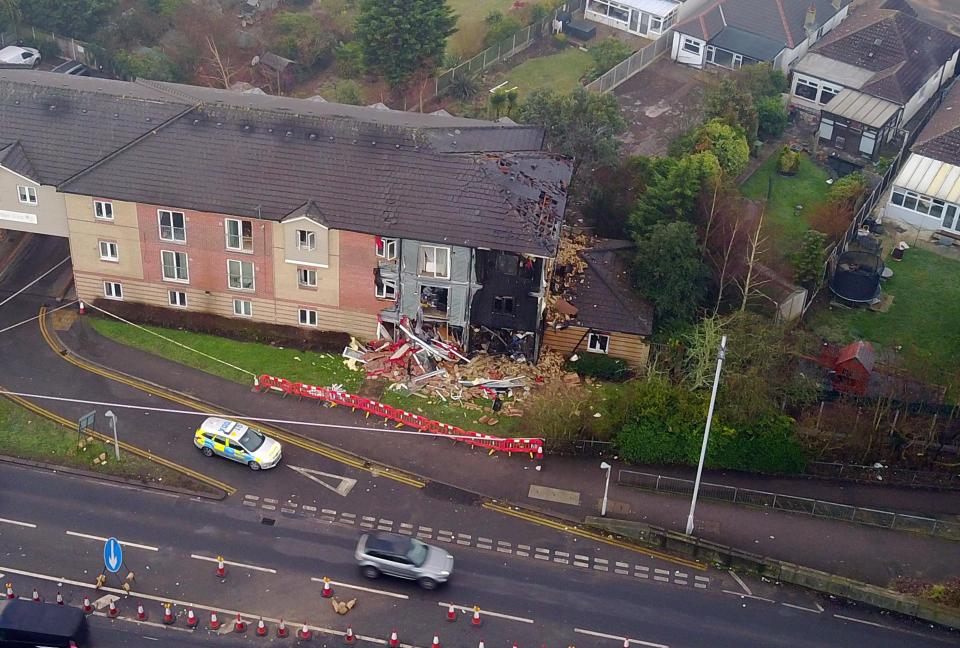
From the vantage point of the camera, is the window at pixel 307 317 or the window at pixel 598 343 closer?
the window at pixel 598 343

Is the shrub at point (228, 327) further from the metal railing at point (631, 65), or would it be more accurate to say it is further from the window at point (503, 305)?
the metal railing at point (631, 65)

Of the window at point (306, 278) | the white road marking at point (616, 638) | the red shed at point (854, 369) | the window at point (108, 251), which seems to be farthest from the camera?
the window at point (108, 251)

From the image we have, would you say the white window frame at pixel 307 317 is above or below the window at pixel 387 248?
below

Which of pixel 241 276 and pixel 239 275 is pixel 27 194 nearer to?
pixel 239 275

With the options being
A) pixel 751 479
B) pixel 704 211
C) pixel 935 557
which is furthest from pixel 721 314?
pixel 935 557

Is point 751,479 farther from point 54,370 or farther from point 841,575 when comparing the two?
point 54,370

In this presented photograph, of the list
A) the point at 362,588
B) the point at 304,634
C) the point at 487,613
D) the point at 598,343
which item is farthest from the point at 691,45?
the point at 304,634

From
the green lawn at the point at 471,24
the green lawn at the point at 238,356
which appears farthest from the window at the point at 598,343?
the green lawn at the point at 471,24

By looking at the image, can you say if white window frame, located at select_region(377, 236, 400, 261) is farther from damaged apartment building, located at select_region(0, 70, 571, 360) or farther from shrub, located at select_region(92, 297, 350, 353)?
shrub, located at select_region(92, 297, 350, 353)
